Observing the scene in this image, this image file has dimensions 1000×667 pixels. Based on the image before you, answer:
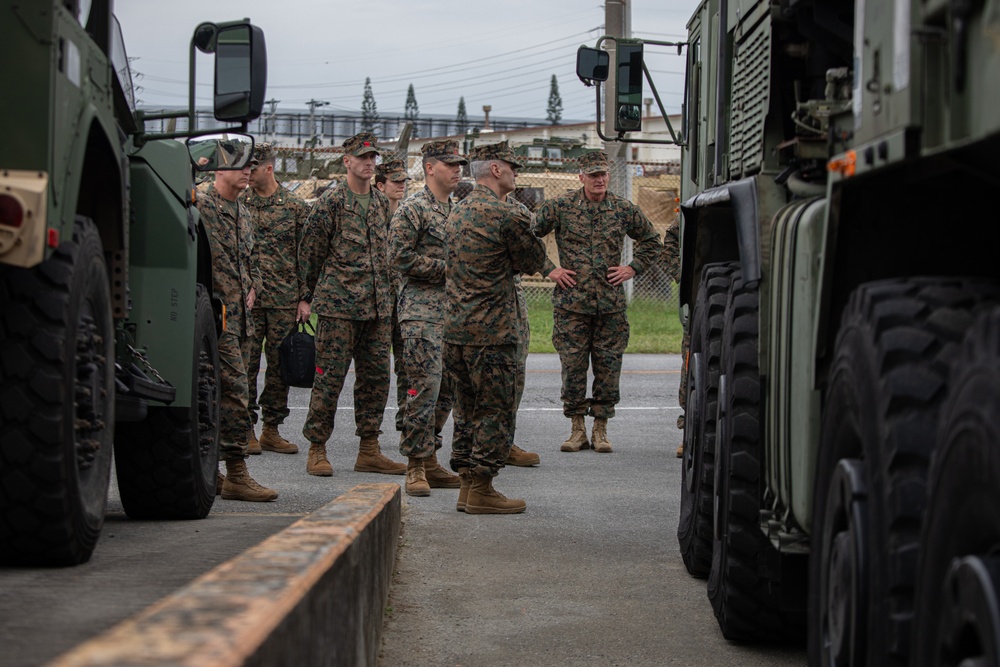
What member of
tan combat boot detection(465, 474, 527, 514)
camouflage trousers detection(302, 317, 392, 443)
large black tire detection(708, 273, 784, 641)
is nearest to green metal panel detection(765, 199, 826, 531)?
large black tire detection(708, 273, 784, 641)

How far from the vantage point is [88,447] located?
5043mm

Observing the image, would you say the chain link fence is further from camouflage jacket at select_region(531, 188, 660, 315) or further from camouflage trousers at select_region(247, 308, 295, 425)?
camouflage trousers at select_region(247, 308, 295, 425)

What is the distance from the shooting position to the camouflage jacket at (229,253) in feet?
30.1

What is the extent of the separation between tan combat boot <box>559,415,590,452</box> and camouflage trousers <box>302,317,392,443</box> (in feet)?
5.27

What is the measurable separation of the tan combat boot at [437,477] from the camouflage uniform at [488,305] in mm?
1070

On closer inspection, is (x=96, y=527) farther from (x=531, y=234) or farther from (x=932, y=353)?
(x=531, y=234)

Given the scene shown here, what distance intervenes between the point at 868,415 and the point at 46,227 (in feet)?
8.36

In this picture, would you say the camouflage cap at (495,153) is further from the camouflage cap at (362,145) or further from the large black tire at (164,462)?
the large black tire at (164,462)

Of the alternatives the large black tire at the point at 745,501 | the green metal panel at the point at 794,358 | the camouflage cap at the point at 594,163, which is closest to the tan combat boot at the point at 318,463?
the camouflage cap at the point at 594,163

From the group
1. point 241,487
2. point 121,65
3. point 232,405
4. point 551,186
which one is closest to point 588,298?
point 232,405

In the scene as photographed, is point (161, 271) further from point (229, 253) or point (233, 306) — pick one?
point (229, 253)

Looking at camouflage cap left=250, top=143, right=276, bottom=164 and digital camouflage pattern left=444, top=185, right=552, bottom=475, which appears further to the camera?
camouflage cap left=250, top=143, right=276, bottom=164

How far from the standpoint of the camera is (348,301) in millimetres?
9930

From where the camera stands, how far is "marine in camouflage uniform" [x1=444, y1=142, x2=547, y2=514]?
324 inches
